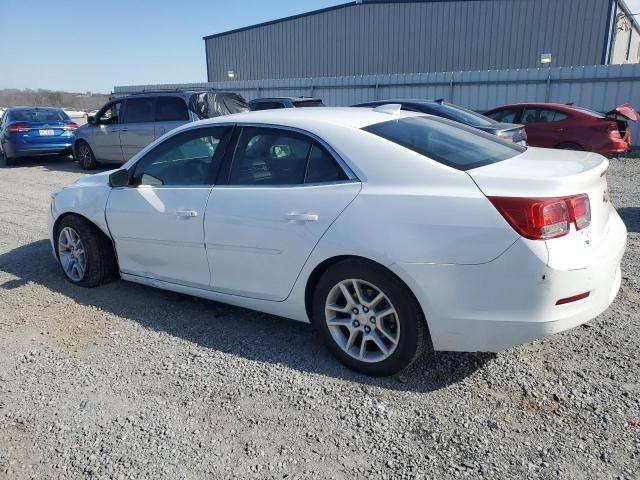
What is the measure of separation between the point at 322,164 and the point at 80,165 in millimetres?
11582

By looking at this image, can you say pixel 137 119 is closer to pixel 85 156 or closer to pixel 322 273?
pixel 85 156

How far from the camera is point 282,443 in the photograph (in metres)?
2.63

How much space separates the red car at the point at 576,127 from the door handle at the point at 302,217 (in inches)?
384

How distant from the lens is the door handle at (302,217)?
10.3 ft

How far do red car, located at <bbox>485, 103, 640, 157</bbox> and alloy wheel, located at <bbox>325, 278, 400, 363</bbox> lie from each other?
31.9ft

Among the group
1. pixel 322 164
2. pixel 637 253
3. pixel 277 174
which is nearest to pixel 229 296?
pixel 277 174

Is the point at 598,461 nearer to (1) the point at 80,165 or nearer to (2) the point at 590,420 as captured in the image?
(2) the point at 590,420

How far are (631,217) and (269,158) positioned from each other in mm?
5232

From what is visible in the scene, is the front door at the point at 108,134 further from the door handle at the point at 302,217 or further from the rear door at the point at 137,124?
the door handle at the point at 302,217

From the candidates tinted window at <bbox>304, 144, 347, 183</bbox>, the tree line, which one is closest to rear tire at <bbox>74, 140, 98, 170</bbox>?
tinted window at <bbox>304, 144, 347, 183</bbox>

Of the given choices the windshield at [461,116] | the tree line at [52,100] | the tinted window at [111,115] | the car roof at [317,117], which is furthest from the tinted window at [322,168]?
the tree line at [52,100]

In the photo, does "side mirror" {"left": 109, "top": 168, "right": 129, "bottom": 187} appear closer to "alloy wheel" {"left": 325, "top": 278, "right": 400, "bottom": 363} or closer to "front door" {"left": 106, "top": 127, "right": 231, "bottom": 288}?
"front door" {"left": 106, "top": 127, "right": 231, "bottom": 288}

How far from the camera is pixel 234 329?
390cm

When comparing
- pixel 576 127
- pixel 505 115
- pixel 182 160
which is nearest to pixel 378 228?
pixel 182 160
